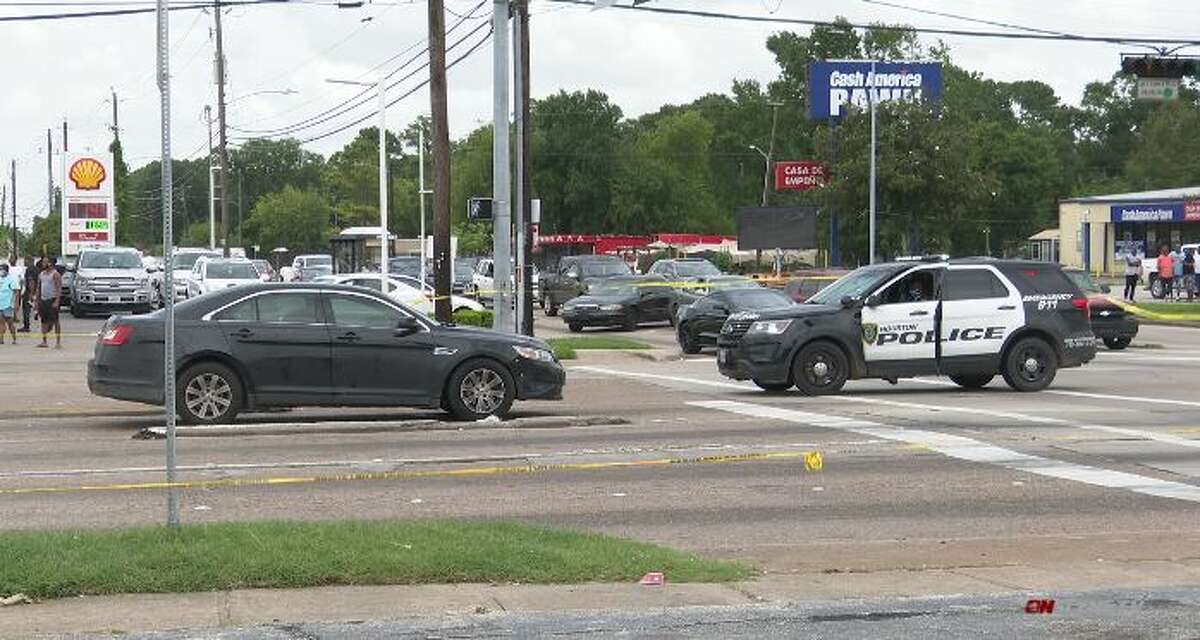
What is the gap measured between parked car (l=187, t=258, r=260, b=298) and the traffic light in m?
23.3

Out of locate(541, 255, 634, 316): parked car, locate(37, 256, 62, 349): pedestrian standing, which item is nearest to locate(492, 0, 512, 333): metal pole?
locate(37, 256, 62, 349): pedestrian standing

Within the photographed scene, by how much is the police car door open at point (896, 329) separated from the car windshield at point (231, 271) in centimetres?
2619

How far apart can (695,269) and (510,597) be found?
45.4 meters

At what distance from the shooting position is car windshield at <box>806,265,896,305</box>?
2178cm

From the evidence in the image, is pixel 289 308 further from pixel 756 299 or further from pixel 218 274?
pixel 218 274

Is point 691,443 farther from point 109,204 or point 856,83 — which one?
point 856,83

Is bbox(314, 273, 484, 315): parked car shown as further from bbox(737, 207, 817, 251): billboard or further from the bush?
bbox(737, 207, 817, 251): billboard

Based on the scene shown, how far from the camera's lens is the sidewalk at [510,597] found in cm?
813

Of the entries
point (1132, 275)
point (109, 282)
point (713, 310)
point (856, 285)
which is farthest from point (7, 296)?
point (1132, 275)

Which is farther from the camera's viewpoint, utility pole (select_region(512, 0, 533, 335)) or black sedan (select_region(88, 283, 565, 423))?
utility pole (select_region(512, 0, 533, 335))

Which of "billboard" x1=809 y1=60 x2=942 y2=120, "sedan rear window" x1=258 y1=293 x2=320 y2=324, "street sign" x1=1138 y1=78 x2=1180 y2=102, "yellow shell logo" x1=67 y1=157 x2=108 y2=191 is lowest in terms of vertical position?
"sedan rear window" x1=258 y1=293 x2=320 y2=324

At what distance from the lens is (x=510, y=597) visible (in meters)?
8.80

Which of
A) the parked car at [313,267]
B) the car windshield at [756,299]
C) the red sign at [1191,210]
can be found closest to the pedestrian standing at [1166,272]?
the red sign at [1191,210]

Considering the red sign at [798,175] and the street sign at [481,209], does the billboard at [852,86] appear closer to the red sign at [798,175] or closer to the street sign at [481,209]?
the red sign at [798,175]
